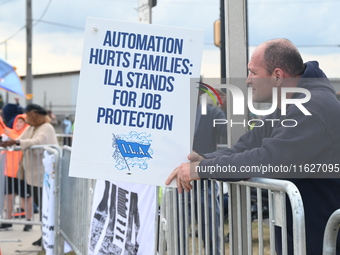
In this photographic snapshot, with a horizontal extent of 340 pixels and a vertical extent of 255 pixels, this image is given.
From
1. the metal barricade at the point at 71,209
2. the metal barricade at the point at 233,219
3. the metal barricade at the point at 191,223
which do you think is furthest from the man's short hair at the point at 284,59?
the metal barricade at the point at 71,209

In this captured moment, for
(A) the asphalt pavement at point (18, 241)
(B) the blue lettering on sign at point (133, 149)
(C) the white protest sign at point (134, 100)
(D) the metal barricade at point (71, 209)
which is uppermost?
(C) the white protest sign at point (134, 100)

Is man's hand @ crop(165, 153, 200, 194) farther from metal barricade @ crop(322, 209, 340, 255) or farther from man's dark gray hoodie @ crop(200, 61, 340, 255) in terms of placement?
metal barricade @ crop(322, 209, 340, 255)

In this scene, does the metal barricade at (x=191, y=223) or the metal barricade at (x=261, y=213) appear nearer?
the metal barricade at (x=261, y=213)

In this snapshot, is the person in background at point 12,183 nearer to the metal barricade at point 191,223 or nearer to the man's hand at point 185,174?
the metal barricade at point 191,223

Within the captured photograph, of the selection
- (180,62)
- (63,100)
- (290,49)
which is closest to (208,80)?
(180,62)

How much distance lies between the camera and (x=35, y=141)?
8508 mm

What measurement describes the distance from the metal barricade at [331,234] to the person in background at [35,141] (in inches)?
233

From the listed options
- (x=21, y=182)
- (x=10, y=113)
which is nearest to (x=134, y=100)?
(x=21, y=182)

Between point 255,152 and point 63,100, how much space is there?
6363 cm

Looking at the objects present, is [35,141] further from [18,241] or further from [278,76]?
[278,76]

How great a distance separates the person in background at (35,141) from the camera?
27.4ft

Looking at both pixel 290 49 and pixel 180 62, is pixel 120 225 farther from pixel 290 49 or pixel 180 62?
pixel 290 49

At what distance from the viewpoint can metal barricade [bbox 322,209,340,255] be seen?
2.55m

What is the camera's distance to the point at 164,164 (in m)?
3.61
